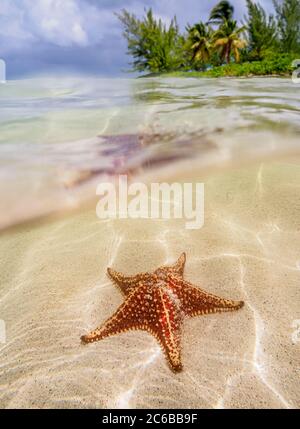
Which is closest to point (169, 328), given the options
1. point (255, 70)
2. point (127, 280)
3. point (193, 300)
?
point (193, 300)

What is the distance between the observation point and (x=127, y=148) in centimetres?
646

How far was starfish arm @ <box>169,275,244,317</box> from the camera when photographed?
2098mm

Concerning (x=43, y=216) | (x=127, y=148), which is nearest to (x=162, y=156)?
(x=127, y=148)

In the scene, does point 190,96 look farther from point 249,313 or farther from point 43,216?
point 249,313

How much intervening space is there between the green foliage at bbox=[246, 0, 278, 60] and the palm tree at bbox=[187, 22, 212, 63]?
18.8ft

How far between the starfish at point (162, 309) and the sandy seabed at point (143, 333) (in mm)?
200

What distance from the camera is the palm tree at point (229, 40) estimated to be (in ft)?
109

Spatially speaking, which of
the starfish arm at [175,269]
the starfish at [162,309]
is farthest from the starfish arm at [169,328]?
the starfish arm at [175,269]

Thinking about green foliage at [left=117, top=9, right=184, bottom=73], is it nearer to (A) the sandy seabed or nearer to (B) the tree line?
(B) the tree line

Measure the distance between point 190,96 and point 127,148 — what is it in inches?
197

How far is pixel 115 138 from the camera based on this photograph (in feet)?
22.2

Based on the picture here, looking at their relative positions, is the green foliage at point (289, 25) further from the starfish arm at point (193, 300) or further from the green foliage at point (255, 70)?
the starfish arm at point (193, 300)

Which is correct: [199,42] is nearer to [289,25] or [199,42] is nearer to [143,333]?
[289,25]

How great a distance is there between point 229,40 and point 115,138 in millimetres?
34702
